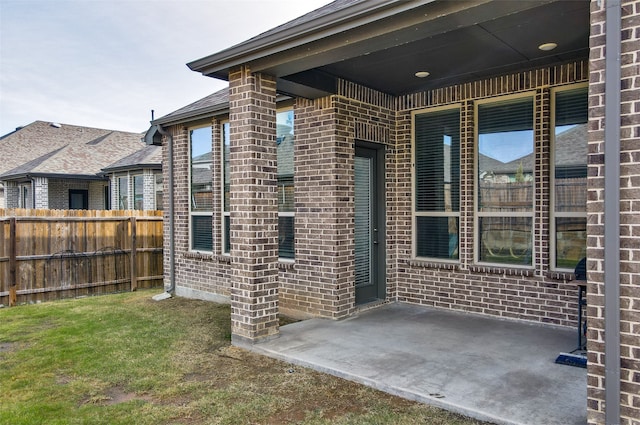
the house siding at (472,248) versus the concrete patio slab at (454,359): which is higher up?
the house siding at (472,248)

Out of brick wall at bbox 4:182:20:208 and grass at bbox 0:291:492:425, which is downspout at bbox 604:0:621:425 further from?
brick wall at bbox 4:182:20:208

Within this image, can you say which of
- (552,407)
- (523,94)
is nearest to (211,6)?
(523,94)

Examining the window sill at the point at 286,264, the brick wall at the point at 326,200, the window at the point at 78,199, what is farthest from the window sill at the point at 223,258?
the window at the point at 78,199

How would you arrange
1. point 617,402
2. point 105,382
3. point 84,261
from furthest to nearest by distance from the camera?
point 84,261 < point 105,382 < point 617,402

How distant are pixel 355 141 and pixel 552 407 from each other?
13.4ft

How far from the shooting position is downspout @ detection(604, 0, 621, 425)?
260 cm

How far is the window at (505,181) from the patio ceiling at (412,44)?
1.93 feet

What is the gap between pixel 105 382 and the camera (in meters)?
4.19

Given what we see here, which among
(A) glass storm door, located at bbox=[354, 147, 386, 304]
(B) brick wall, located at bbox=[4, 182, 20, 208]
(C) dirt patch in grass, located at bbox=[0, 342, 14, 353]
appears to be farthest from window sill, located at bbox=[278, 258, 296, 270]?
(B) brick wall, located at bbox=[4, 182, 20, 208]

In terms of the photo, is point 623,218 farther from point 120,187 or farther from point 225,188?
point 120,187

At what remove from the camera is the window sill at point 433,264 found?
6.16 metres

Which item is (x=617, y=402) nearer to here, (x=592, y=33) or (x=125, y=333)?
(x=592, y=33)

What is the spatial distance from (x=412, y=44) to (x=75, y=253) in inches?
312

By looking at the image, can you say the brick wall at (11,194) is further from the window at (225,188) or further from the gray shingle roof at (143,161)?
the window at (225,188)
